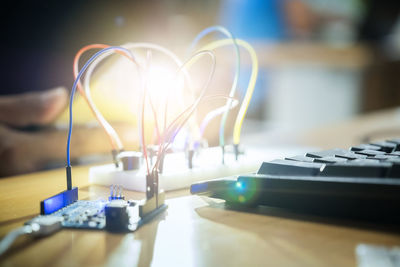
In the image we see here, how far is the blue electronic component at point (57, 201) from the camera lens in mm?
363

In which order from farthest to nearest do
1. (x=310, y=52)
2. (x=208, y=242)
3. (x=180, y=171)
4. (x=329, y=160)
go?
(x=310, y=52) < (x=180, y=171) < (x=329, y=160) < (x=208, y=242)

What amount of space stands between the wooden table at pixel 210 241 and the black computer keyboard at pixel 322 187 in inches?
0.5

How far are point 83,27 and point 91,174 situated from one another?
0.72 m

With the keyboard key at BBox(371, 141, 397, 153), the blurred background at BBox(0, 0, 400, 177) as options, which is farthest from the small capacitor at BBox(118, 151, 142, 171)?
the blurred background at BBox(0, 0, 400, 177)

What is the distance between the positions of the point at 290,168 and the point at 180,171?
18 cm

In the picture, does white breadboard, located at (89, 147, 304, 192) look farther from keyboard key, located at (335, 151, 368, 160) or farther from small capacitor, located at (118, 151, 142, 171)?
keyboard key, located at (335, 151, 368, 160)

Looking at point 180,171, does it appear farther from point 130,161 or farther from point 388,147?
point 388,147

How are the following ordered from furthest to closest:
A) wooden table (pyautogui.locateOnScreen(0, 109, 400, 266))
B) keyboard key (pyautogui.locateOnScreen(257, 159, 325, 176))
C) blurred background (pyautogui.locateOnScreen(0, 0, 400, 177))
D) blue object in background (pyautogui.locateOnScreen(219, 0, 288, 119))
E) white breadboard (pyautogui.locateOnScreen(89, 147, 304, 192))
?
blue object in background (pyautogui.locateOnScreen(219, 0, 288, 119)) → blurred background (pyautogui.locateOnScreen(0, 0, 400, 177)) → white breadboard (pyautogui.locateOnScreen(89, 147, 304, 192)) → keyboard key (pyautogui.locateOnScreen(257, 159, 325, 176)) → wooden table (pyautogui.locateOnScreen(0, 109, 400, 266))

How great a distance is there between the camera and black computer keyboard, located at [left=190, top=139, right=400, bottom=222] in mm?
326

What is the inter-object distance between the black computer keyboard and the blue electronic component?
134 mm

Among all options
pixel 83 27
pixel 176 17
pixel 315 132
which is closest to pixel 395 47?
pixel 176 17

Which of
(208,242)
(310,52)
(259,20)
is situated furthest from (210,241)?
(259,20)

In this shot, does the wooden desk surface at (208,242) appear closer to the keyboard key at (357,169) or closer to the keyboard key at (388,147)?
the keyboard key at (357,169)

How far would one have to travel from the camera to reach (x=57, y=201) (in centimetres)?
38
